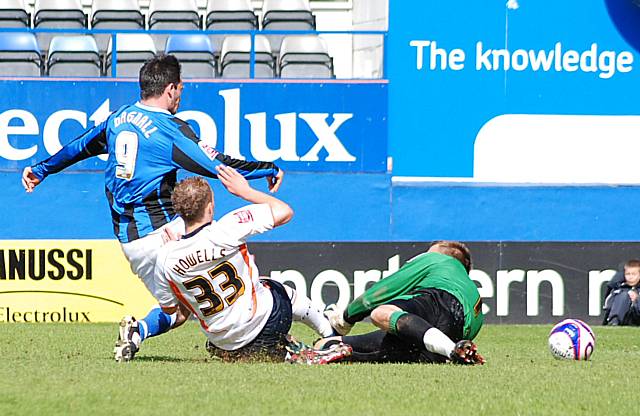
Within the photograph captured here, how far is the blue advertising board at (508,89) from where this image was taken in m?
18.0

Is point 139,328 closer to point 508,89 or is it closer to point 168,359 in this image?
point 168,359

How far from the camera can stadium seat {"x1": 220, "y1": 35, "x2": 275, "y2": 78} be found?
1762 cm

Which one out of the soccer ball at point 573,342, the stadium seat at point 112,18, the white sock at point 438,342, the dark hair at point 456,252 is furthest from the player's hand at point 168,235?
the stadium seat at point 112,18

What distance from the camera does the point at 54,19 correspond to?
1825 cm

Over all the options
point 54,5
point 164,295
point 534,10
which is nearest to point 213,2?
point 54,5

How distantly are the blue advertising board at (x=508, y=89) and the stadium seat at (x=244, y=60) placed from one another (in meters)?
1.73

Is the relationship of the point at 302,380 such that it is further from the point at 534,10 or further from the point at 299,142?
the point at 534,10

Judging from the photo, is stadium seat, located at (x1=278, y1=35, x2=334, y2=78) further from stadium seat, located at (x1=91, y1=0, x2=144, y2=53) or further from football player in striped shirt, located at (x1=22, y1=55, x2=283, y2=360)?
football player in striped shirt, located at (x1=22, y1=55, x2=283, y2=360)

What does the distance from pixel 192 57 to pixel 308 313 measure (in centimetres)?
956

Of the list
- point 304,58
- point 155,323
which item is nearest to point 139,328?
point 155,323

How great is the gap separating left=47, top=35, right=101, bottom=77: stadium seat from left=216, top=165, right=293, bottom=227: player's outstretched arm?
32.7ft

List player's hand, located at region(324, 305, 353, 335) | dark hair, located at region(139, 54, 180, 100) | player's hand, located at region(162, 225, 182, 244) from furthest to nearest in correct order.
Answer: player's hand, located at region(324, 305, 353, 335), dark hair, located at region(139, 54, 180, 100), player's hand, located at region(162, 225, 182, 244)

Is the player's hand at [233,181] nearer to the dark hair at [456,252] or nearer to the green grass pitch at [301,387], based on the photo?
the green grass pitch at [301,387]

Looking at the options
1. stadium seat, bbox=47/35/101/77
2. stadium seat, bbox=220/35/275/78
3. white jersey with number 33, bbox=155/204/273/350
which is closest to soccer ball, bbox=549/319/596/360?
white jersey with number 33, bbox=155/204/273/350
